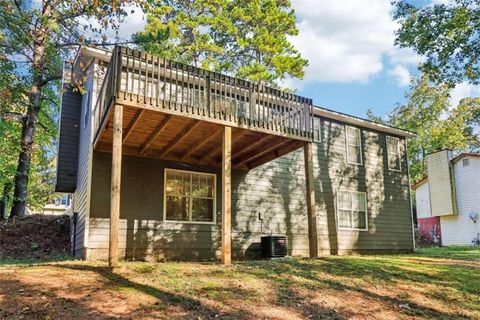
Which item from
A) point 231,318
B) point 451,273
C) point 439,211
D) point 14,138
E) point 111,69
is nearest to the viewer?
point 231,318

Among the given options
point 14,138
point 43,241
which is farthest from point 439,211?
point 14,138

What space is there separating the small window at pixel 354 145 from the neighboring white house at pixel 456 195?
11252 mm

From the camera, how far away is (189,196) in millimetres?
10992

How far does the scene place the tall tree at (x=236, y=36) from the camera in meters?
23.9

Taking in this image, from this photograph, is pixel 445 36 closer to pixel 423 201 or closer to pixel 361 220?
pixel 361 220

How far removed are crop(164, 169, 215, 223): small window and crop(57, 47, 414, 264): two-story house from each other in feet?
0.10

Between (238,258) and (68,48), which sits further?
(238,258)

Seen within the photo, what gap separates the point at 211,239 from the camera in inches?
431

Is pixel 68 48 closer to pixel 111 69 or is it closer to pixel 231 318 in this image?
pixel 111 69

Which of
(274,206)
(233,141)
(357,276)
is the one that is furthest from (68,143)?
(357,276)

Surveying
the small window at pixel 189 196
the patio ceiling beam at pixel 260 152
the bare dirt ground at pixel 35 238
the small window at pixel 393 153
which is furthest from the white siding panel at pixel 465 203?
the bare dirt ground at pixel 35 238

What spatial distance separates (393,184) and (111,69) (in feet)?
38.8

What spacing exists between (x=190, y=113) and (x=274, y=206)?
5.19 meters

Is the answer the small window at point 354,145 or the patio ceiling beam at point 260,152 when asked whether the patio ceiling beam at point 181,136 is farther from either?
the small window at point 354,145
